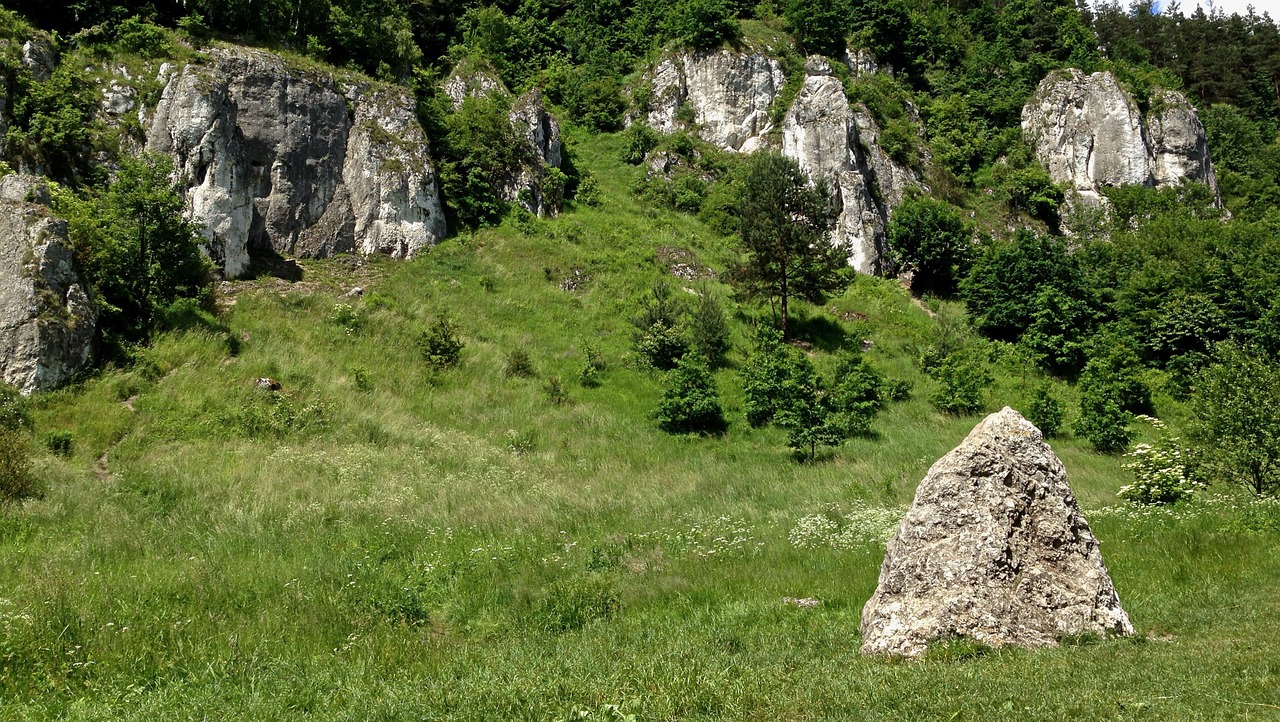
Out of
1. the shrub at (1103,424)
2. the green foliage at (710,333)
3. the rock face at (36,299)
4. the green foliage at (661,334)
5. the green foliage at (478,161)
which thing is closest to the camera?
the rock face at (36,299)

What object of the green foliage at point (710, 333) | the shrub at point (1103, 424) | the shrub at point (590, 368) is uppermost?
the green foliage at point (710, 333)

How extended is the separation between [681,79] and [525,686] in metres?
57.2

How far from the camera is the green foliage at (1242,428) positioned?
1504cm

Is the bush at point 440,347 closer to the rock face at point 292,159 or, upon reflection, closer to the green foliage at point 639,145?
the rock face at point 292,159

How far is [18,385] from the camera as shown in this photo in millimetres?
16453

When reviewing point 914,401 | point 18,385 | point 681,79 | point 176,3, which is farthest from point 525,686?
point 681,79

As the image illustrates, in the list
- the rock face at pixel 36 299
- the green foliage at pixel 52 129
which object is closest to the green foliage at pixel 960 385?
the rock face at pixel 36 299

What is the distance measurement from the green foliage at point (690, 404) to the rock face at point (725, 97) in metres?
35.2

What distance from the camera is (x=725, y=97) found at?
178ft

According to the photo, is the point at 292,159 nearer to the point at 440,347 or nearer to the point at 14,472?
the point at 440,347

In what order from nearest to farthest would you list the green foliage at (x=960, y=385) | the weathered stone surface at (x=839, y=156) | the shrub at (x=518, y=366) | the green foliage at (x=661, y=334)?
the shrub at (x=518, y=366)
the green foliage at (x=960, y=385)
the green foliage at (x=661, y=334)
the weathered stone surface at (x=839, y=156)

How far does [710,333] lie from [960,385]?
402 inches

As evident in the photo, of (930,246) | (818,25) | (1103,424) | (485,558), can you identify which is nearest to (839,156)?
(930,246)

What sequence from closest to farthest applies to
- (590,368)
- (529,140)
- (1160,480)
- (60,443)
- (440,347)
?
(1160,480), (60,443), (440,347), (590,368), (529,140)
